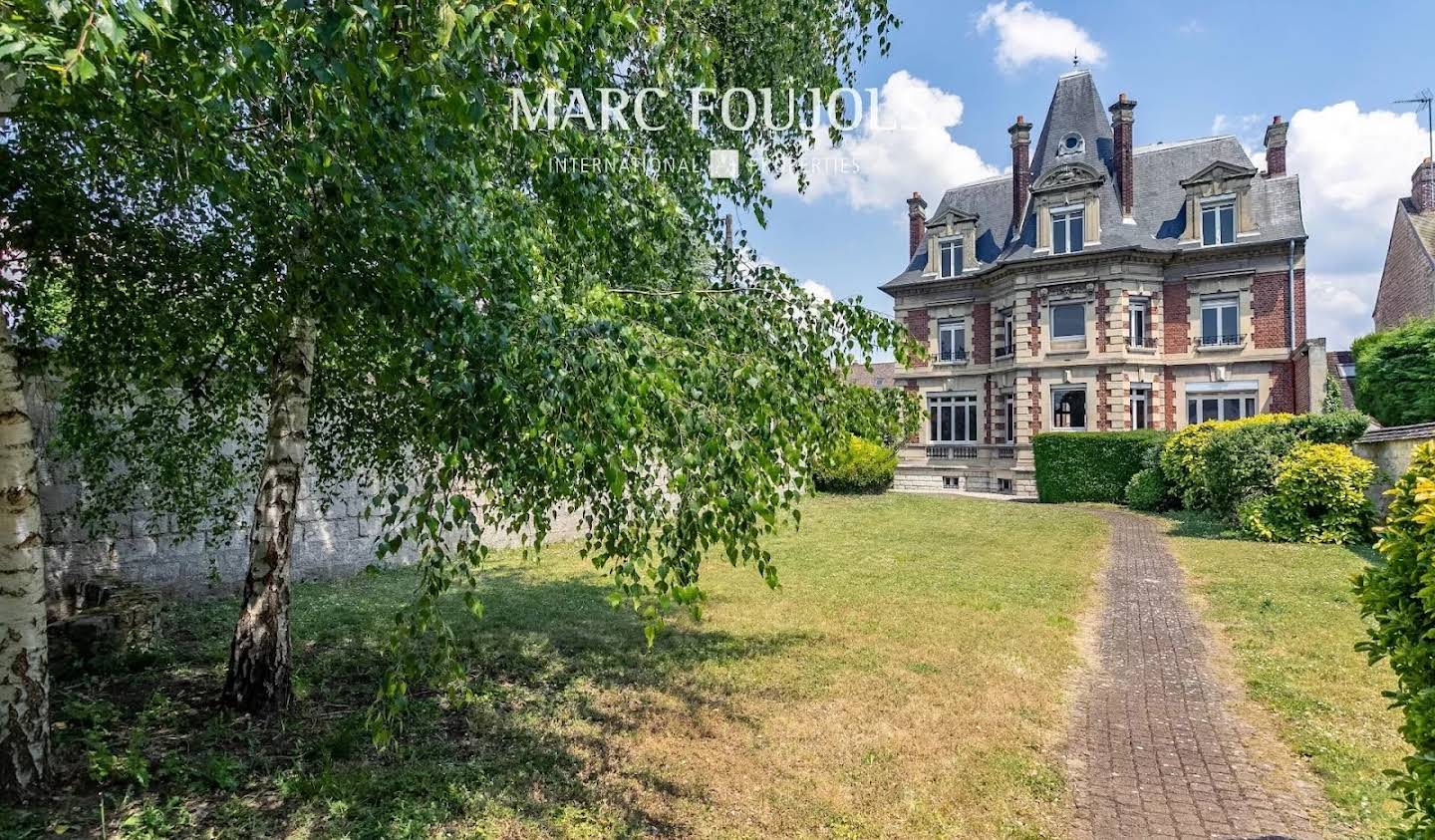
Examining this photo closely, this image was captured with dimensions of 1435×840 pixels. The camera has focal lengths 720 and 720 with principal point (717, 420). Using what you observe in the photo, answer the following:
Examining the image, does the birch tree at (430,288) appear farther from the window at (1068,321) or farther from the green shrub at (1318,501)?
the window at (1068,321)

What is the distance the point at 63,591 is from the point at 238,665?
8.94ft

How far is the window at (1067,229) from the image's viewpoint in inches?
855

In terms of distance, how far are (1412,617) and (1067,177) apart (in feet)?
72.8

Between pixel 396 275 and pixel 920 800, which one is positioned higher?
pixel 396 275

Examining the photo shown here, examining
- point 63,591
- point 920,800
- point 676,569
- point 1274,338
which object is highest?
point 1274,338

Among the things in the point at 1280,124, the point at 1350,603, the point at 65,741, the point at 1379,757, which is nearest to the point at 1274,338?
the point at 1280,124

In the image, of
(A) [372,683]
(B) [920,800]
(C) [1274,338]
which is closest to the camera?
(B) [920,800]

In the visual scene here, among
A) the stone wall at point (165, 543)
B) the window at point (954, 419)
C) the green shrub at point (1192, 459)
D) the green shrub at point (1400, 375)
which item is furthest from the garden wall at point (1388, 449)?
the window at point (954, 419)

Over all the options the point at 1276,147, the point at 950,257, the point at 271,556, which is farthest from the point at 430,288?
the point at 1276,147

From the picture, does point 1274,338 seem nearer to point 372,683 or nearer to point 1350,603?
point 1350,603

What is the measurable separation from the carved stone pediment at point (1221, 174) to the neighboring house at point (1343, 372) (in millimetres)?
8440

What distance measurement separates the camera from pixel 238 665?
4.34 meters

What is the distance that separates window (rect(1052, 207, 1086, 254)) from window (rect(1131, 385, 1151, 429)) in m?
4.57

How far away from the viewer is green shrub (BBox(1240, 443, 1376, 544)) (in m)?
11.0
